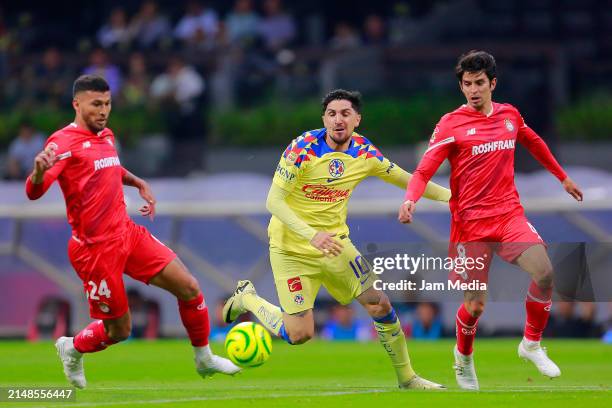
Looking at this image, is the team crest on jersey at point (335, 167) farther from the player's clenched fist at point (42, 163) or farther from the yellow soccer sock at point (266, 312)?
the player's clenched fist at point (42, 163)

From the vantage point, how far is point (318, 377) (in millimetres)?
14594

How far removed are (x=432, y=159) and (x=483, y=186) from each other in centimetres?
50

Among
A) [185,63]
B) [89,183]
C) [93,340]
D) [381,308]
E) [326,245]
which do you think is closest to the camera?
[326,245]

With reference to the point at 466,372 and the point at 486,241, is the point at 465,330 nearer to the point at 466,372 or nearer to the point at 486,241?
the point at 466,372

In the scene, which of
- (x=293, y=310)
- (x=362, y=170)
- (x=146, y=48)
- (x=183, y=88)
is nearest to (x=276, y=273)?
(x=293, y=310)

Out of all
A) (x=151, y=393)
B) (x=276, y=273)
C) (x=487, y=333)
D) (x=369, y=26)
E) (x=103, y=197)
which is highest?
(x=369, y=26)

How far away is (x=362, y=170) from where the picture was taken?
12.2 metres

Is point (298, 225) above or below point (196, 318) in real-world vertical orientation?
above

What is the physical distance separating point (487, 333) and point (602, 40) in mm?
6986

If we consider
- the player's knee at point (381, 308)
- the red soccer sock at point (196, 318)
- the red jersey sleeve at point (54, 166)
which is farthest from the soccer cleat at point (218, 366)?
the red jersey sleeve at point (54, 166)

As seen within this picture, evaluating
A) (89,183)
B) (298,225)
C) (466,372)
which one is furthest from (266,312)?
(89,183)

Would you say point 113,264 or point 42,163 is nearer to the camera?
point 42,163

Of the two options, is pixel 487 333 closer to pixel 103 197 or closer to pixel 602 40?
pixel 602 40

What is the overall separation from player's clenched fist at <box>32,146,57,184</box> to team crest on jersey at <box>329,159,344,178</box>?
2459 millimetres
